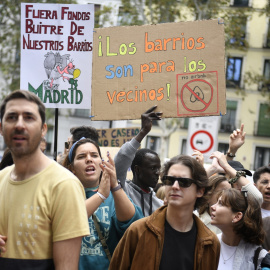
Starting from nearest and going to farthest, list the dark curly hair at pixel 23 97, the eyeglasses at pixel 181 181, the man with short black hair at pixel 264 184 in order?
the dark curly hair at pixel 23 97 < the eyeglasses at pixel 181 181 < the man with short black hair at pixel 264 184

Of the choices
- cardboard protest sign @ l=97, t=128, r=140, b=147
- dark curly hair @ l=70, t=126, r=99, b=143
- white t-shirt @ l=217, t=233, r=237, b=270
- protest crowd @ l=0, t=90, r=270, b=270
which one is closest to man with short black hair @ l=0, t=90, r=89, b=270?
protest crowd @ l=0, t=90, r=270, b=270

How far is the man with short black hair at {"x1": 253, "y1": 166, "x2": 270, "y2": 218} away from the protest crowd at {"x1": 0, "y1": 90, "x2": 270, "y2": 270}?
0.81 metres

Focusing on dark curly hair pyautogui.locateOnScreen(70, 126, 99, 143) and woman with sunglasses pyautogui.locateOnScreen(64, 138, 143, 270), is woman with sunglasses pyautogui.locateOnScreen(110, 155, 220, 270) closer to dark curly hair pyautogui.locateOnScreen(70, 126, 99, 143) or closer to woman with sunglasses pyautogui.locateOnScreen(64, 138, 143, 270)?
woman with sunglasses pyautogui.locateOnScreen(64, 138, 143, 270)

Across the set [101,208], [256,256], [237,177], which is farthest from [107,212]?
[237,177]

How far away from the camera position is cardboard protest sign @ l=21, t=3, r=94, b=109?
5.88 meters

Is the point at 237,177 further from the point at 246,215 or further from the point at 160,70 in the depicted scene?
the point at 160,70

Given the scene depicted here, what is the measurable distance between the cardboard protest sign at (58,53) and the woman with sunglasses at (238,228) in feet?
7.02

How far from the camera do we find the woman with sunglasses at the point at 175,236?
345cm

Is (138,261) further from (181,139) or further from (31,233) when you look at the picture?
(181,139)

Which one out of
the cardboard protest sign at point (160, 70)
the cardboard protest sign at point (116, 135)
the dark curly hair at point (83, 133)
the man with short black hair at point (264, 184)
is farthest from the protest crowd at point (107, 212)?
the cardboard protest sign at point (116, 135)

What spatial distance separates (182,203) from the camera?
358 centimetres

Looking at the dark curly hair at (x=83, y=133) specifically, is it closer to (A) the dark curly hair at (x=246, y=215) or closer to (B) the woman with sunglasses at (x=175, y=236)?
(A) the dark curly hair at (x=246, y=215)

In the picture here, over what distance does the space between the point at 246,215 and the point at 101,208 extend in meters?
0.95

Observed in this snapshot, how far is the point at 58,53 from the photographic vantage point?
5957mm
